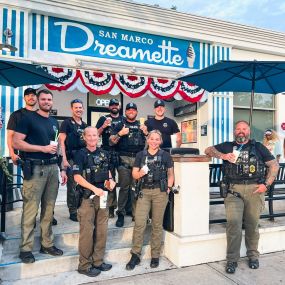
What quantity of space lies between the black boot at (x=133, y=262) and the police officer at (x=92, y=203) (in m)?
0.32

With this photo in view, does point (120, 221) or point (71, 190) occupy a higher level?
point (71, 190)

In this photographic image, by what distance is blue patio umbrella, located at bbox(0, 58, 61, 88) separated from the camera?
361 centimetres

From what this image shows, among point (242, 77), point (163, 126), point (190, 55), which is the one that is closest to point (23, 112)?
point (163, 126)

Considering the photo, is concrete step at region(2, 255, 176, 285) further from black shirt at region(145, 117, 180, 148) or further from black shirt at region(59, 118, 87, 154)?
black shirt at region(145, 117, 180, 148)

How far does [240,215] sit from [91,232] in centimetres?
188

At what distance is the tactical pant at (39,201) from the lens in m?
3.35

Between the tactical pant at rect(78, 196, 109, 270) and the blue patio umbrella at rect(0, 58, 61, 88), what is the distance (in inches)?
67.9

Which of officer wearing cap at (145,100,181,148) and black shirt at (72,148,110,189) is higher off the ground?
officer wearing cap at (145,100,181,148)

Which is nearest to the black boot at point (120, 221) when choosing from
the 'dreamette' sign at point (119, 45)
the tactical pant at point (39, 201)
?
the tactical pant at point (39, 201)

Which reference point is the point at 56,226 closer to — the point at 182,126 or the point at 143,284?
the point at 143,284

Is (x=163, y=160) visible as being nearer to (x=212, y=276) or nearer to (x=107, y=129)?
(x=107, y=129)

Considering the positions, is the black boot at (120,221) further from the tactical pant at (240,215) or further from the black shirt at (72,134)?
the tactical pant at (240,215)

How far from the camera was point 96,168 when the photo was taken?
11.1 feet

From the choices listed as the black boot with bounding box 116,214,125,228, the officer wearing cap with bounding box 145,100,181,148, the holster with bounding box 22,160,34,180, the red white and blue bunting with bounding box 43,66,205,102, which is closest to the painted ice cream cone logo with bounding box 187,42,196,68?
the red white and blue bunting with bounding box 43,66,205,102
